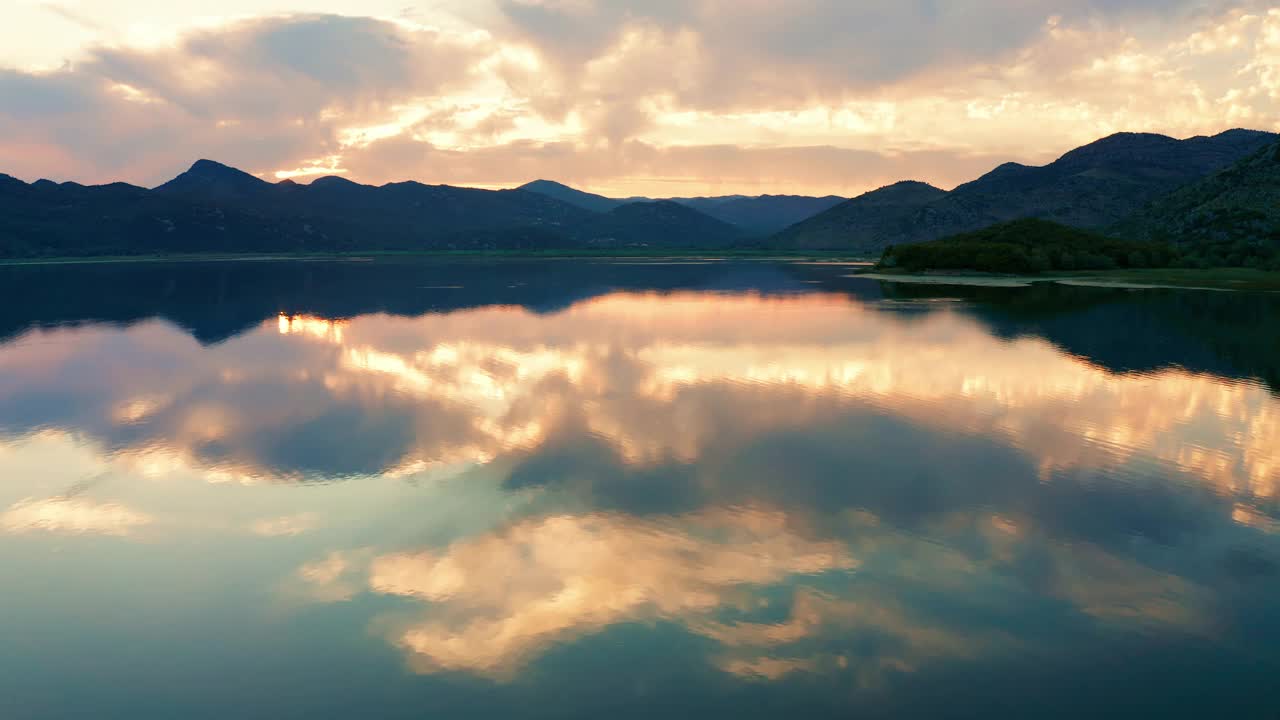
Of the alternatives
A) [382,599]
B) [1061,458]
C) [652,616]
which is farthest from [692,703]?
[1061,458]

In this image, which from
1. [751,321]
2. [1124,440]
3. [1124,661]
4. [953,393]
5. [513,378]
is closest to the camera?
[1124,661]

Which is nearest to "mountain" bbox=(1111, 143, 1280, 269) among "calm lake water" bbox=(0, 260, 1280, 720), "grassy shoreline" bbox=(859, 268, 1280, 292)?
"grassy shoreline" bbox=(859, 268, 1280, 292)

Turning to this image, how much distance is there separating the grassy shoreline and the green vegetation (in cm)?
306

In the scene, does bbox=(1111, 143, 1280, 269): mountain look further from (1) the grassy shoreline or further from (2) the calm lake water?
(2) the calm lake water

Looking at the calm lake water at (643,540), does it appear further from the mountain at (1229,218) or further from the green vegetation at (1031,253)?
the mountain at (1229,218)

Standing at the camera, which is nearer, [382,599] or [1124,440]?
[382,599]

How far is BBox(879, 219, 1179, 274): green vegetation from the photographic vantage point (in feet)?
450

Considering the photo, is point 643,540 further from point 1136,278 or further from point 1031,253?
point 1031,253

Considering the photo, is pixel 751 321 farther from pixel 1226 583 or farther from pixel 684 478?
pixel 1226 583

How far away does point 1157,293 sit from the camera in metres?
90.9

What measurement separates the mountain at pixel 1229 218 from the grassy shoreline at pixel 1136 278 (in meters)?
9.79

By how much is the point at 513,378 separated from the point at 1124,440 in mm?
25770

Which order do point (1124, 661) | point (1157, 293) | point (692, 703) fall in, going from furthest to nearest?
point (1157, 293) < point (1124, 661) < point (692, 703)

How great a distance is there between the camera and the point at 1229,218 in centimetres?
15175
